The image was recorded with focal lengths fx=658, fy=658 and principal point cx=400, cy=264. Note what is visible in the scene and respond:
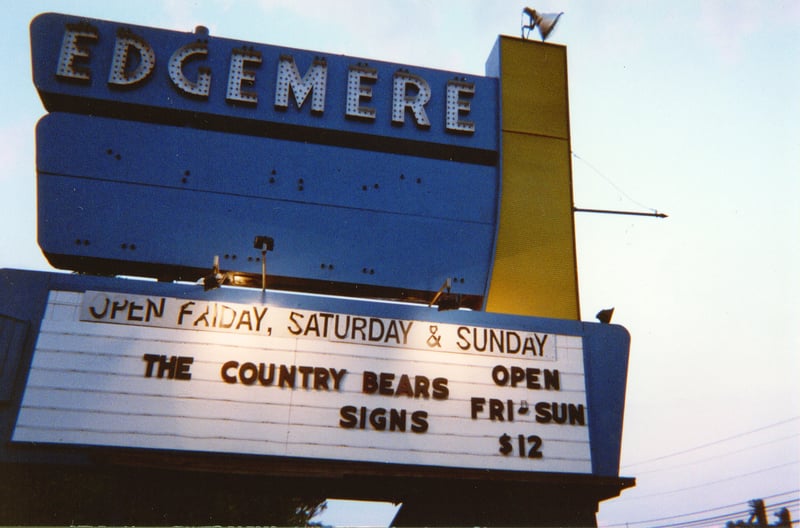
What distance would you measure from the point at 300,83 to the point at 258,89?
0.64 meters

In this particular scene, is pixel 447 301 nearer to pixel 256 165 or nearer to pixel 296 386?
pixel 296 386

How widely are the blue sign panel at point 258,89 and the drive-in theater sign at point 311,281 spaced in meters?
0.03

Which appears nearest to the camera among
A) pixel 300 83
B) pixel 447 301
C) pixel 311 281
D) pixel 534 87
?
pixel 447 301

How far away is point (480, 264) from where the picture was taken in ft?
31.4

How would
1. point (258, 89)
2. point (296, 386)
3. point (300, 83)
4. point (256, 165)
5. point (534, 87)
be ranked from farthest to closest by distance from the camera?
point (534, 87)
point (300, 83)
point (258, 89)
point (256, 165)
point (296, 386)

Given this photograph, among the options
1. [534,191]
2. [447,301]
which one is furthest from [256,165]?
[534,191]

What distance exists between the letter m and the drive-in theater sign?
0.03 m

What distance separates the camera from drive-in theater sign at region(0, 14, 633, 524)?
291 inches

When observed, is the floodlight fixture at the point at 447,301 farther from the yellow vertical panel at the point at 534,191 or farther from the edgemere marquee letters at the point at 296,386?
the yellow vertical panel at the point at 534,191

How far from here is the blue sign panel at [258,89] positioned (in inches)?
375

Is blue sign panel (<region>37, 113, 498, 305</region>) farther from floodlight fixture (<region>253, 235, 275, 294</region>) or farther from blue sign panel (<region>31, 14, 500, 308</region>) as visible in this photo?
floodlight fixture (<region>253, 235, 275, 294</region>)

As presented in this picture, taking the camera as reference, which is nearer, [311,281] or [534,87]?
[311,281]

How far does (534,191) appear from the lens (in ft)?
33.4

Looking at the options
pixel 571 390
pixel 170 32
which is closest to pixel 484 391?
pixel 571 390
